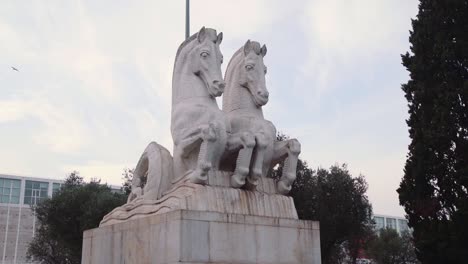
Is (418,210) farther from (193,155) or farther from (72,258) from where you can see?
(72,258)

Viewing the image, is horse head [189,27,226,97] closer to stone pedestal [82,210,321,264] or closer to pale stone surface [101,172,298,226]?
pale stone surface [101,172,298,226]

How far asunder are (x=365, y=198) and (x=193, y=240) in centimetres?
2465

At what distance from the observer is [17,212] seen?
6844cm

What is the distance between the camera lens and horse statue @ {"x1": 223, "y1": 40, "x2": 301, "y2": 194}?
30.7 ft

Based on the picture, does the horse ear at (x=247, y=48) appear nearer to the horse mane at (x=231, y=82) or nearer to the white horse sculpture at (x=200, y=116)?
the horse mane at (x=231, y=82)

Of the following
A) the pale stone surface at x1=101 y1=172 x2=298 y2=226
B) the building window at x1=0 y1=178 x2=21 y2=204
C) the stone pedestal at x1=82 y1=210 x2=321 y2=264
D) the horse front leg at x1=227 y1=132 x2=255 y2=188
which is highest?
the building window at x1=0 y1=178 x2=21 y2=204

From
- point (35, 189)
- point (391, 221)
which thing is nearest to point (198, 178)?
point (35, 189)

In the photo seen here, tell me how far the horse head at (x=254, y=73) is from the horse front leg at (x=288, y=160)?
905 mm

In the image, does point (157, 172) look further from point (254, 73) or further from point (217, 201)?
point (254, 73)

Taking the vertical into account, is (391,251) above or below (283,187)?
below

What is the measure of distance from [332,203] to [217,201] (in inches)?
856

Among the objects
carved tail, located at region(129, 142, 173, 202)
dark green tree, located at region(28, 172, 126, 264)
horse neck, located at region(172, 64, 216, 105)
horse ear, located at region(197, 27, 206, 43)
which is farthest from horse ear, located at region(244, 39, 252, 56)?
dark green tree, located at region(28, 172, 126, 264)

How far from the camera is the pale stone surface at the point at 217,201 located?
864 centimetres

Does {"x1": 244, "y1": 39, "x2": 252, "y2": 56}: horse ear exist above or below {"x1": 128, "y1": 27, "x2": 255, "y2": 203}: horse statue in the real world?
above
